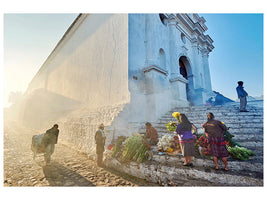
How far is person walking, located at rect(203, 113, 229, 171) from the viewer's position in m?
2.66

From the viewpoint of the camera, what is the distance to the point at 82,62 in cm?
915

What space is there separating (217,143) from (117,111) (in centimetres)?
351

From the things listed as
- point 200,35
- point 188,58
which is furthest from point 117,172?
point 200,35

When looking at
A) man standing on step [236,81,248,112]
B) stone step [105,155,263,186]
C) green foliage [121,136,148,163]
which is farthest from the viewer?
man standing on step [236,81,248,112]

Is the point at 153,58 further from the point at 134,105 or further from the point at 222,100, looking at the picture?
the point at 222,100

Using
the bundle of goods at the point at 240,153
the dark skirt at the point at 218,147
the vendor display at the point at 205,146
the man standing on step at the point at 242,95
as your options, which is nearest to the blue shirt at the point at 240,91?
the man standing on step at the point at 242,95

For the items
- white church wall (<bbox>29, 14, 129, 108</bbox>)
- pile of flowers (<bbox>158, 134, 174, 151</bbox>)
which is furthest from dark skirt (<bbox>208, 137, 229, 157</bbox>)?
white church wall (<bbox>29, 14, 129, 108</bbox>)

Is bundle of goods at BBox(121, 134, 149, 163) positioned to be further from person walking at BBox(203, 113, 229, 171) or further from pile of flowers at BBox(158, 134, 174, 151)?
person walking at BBox(203, 113, 229, 171)

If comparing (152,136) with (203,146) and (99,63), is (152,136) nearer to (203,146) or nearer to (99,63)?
(203,146)

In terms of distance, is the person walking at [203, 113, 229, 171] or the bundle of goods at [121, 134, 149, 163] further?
the bundle of goods at [121, 134, 149, 163]

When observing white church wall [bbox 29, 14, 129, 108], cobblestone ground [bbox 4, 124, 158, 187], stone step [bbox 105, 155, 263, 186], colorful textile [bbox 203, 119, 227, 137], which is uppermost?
white church wall [bbox 29, 14, 129, 108]

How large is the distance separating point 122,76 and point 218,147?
4.66m

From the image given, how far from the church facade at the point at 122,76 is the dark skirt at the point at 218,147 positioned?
2.89 metres

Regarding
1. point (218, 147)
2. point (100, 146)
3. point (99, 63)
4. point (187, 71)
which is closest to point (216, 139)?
point (218, 147)
